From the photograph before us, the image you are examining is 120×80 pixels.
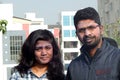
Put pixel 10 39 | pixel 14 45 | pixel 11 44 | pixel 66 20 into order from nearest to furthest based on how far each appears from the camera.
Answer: pixel 14 45
pixel 11 44
pixel 10 39
pixel 66 20

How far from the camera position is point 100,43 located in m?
3.10

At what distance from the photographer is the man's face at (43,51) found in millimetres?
3539

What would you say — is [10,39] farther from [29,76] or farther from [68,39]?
[29,76]

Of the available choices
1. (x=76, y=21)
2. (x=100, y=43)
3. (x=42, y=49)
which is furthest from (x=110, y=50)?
(x=42, y=49)

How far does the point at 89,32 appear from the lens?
3.08 meters

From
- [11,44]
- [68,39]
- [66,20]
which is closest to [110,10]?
[11,44]

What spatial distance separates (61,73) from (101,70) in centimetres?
67

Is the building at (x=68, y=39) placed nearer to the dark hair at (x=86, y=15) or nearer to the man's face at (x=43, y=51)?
the man's face at (x=43, y=51)

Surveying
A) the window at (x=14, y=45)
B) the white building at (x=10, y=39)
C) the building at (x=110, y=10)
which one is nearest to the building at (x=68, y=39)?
the building at (x=110, y=10)

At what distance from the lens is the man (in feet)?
9.97

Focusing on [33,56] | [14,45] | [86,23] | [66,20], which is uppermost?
[66,20]

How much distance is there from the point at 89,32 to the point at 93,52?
Result: 0.42 feet

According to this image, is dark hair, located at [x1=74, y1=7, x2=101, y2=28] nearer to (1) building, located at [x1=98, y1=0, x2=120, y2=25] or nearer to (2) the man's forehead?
(2) the man's forehead

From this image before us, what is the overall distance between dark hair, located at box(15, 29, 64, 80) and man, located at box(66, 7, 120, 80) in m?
0.48
